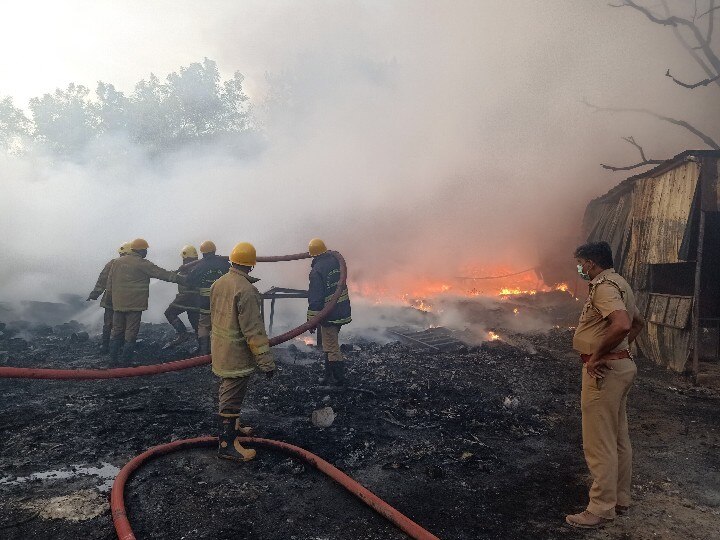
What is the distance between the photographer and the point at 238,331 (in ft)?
14.6

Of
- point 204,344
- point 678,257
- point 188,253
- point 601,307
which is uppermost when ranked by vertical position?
point 678,257

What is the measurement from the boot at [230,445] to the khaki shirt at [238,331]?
0.46 m

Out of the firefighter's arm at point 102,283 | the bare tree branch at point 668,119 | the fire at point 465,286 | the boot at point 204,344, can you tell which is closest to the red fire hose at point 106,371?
the boot at point 204,344

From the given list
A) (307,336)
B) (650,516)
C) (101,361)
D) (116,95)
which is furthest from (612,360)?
(116,95)

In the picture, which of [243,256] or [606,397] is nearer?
[606,397]

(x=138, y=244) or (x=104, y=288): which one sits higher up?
(x=138, y=244)

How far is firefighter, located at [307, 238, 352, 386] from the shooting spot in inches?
271

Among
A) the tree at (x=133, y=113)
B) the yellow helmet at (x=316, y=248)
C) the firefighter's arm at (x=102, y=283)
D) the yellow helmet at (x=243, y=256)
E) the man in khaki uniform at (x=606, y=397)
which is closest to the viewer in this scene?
the man in khaki uniform at (x=606, y=397)

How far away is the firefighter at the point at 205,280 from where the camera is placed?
27.5 ft

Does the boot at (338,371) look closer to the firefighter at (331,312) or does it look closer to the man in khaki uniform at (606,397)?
the firefighter at (331,312)

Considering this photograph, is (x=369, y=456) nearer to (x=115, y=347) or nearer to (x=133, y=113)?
(x=115, y=347)

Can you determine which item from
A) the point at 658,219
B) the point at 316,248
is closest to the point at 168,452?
the point at 316,248

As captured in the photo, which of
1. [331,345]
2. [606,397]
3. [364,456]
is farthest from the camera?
[331,345]

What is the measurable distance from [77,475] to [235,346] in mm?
1795
